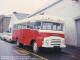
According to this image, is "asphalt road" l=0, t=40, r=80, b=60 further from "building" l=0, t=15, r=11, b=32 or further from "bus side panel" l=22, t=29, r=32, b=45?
"building" l=0, t=15, r=11, b=32

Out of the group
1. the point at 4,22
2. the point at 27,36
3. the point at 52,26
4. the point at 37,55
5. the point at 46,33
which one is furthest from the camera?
the point at 4,22

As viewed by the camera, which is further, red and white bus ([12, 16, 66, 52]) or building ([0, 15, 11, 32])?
building ([0, 15, 11, 32])

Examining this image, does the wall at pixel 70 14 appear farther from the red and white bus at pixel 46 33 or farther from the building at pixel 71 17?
the red and white bus at pixel 46 33

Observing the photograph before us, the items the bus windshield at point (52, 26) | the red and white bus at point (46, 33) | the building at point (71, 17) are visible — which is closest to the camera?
the red and white bus at point (46, 33)

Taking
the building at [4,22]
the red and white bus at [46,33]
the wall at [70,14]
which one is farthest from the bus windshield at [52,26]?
the building at [4,22]

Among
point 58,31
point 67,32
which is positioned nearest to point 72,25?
point 67,32

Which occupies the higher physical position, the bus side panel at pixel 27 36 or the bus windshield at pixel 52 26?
the bus windshield at pixel 52 26

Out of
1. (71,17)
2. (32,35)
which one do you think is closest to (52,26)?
(32,35)

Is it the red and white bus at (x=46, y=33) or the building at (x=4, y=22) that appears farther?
the building at (x=4, y=22)

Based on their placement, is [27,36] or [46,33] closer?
[46,33]

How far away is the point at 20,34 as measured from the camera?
14.8 m

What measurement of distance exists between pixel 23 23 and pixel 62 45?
16.6 feet

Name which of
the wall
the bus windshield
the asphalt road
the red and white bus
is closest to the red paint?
the red and white bus

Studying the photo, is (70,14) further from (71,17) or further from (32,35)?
(32,35)
